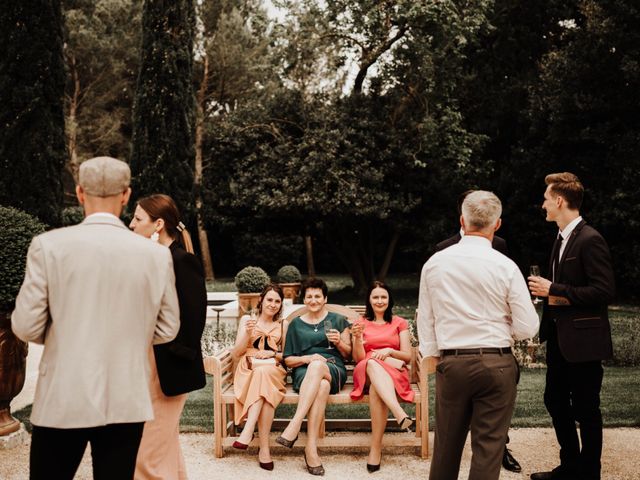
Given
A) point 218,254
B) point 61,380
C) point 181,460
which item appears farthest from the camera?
point 218,254

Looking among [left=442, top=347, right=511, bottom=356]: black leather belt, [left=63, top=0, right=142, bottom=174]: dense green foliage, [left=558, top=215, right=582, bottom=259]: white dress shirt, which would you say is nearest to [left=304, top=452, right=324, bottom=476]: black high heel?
[left=442, top=347, right=511, bottom=356]: black leather belt

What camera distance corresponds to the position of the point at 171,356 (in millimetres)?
3180

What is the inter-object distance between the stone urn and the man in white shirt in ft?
11.1

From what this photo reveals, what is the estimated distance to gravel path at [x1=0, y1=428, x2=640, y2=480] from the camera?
431 centimetres

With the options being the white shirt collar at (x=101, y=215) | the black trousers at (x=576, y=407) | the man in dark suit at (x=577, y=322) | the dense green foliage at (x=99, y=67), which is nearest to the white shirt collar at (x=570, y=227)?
the man in dark suit at (x=577, y=322)

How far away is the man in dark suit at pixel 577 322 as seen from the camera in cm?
384

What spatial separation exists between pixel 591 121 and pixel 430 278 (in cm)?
1604

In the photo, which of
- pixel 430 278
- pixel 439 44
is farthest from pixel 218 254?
pixel 430 278

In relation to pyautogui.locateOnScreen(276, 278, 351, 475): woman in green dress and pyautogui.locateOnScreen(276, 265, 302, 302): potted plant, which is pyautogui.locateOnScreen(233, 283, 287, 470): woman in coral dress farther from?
pyautogui.locateOnScreen(276, 265, 302, 302): potted plant

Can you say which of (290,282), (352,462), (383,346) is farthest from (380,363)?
(290,282)

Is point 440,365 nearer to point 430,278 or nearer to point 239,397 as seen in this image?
point 430,278

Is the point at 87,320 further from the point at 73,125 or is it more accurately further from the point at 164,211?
the point at 73,125

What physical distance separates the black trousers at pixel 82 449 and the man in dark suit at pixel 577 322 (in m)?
2.61

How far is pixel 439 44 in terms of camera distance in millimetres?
14867
